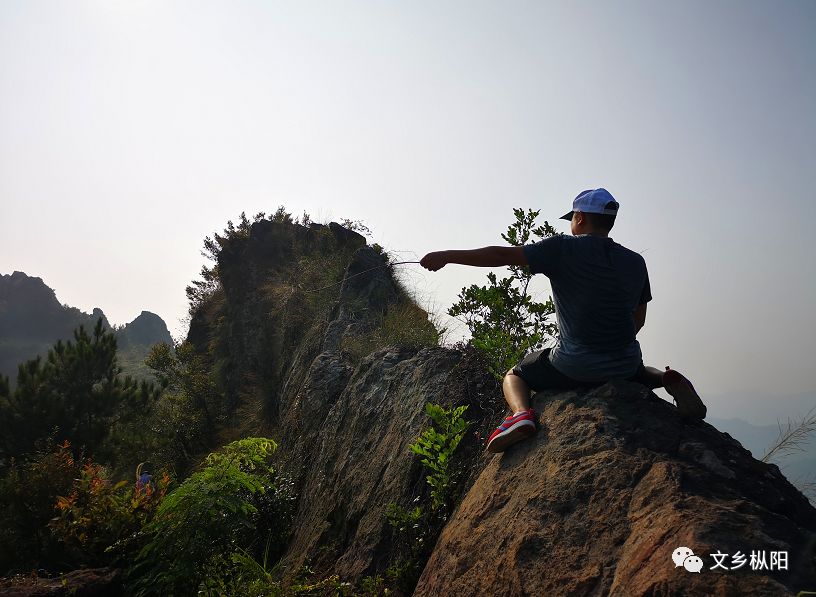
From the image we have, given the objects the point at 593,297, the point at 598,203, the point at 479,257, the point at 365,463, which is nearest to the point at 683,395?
the point at 593,297

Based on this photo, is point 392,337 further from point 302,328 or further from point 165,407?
point 165,407

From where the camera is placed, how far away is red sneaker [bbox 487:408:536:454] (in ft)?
10.2

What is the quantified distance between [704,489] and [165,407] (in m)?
20.2

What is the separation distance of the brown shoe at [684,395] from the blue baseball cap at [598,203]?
103 centimetres

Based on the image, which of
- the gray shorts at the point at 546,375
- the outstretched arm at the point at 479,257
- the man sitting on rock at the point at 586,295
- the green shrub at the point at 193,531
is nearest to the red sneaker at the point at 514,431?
the man sitting on rock at the point at 586,295

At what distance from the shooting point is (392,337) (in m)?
8.30

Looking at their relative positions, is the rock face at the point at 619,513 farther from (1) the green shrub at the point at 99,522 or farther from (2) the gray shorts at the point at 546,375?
(1) the green shrub at the point at 99,522

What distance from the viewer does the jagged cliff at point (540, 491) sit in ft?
6.43

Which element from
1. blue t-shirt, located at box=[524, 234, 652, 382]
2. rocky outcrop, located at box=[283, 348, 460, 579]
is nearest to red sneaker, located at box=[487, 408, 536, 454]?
blue t-shirt, located at box=[524, 234, 652, 382]

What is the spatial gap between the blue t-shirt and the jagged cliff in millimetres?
170

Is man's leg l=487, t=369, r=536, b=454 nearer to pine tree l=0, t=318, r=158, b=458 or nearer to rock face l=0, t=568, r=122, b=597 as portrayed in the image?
rock face l=0, t=568, r=122, b=597

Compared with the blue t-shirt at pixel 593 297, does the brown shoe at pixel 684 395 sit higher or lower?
lower

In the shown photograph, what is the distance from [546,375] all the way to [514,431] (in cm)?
54

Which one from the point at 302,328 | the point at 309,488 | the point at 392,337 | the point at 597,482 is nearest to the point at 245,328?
the point at 302,328
